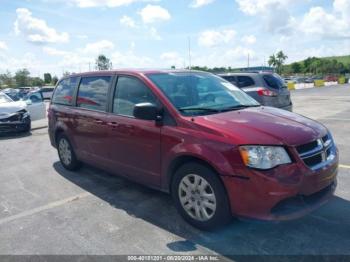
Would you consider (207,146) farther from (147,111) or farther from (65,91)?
(65,91)

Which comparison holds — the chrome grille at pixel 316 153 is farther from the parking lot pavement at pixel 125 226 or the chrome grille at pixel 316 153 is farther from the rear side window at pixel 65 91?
the rear side window at pixel 65 91

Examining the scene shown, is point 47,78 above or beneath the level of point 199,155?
above

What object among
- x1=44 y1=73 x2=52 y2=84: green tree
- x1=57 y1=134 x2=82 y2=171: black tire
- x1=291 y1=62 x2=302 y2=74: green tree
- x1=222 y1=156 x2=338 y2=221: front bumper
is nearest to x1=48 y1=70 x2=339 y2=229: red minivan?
x1=222 y1=156 x2=338 y2=221: front bumper

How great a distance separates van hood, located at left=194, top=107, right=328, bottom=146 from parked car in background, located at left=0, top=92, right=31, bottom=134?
8.61 metres

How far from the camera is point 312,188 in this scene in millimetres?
3225

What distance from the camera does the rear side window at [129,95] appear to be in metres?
4.16

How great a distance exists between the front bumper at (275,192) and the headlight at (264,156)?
0.19ft

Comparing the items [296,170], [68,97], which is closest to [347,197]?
[296,170]

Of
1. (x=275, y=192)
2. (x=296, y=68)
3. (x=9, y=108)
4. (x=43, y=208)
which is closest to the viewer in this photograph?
(x=275, y=192)

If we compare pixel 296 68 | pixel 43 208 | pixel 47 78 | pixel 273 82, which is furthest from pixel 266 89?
pixel 296 68

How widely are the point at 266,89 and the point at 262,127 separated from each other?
652 centimetres

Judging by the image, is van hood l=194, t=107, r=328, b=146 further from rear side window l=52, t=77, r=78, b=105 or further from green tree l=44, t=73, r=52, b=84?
green tree l=44, t=73, r=52, b=84

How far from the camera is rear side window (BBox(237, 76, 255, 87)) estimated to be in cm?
995

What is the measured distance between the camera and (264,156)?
311 centimetres
